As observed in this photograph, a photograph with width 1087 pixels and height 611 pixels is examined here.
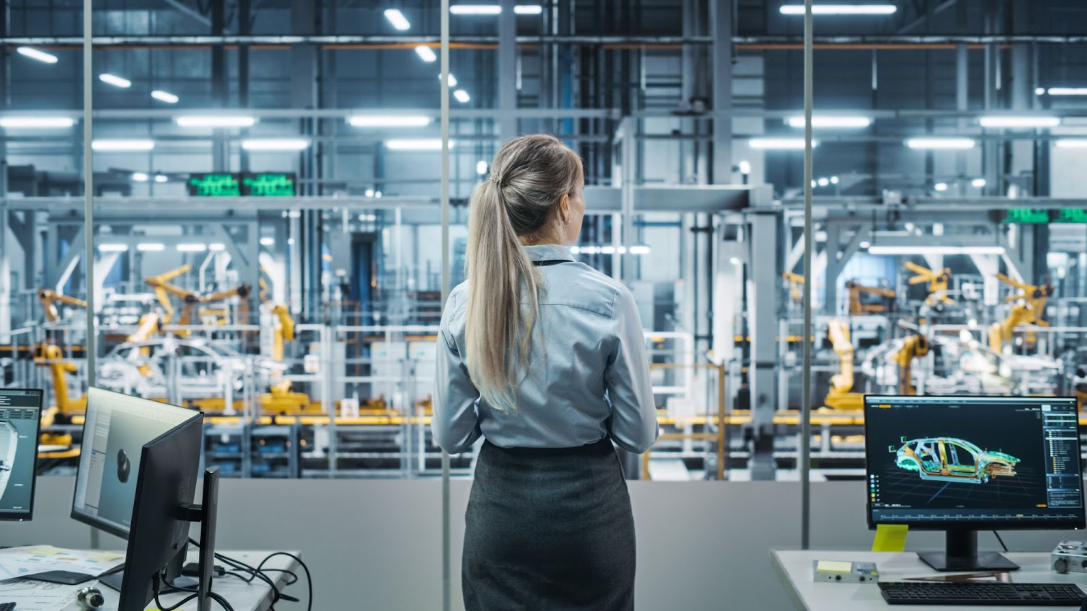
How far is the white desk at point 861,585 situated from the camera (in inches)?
61.5

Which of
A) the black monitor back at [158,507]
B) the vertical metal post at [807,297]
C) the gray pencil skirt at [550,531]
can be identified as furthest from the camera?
the vertical metal post at [807,297]

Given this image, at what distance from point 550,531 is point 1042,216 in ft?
24.7

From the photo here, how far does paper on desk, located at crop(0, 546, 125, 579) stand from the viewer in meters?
1.73

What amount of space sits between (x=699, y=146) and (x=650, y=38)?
162 centimetres

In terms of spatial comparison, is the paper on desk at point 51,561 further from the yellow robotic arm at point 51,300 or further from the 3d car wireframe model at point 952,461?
the yellow robotic arm at point 51,300

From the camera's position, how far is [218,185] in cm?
753

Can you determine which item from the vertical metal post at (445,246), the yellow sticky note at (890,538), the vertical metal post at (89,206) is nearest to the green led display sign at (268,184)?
the vertical metal post at (89,206)

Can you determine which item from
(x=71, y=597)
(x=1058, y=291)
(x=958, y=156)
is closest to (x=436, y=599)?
(x=71, y=597)

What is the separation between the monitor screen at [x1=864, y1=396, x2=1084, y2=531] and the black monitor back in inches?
53.5

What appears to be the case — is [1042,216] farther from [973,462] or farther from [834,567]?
[834,567]

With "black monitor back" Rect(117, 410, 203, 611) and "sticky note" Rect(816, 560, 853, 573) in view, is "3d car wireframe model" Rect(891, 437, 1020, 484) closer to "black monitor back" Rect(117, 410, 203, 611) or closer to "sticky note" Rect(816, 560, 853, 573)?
"sticky note" Rect(816, 560, 853, 573)

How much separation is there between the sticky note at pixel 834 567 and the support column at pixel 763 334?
4.49 metres

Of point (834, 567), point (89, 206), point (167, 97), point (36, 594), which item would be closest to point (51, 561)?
point (36, 594)

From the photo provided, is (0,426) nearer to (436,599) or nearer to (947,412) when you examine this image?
(436,599)
